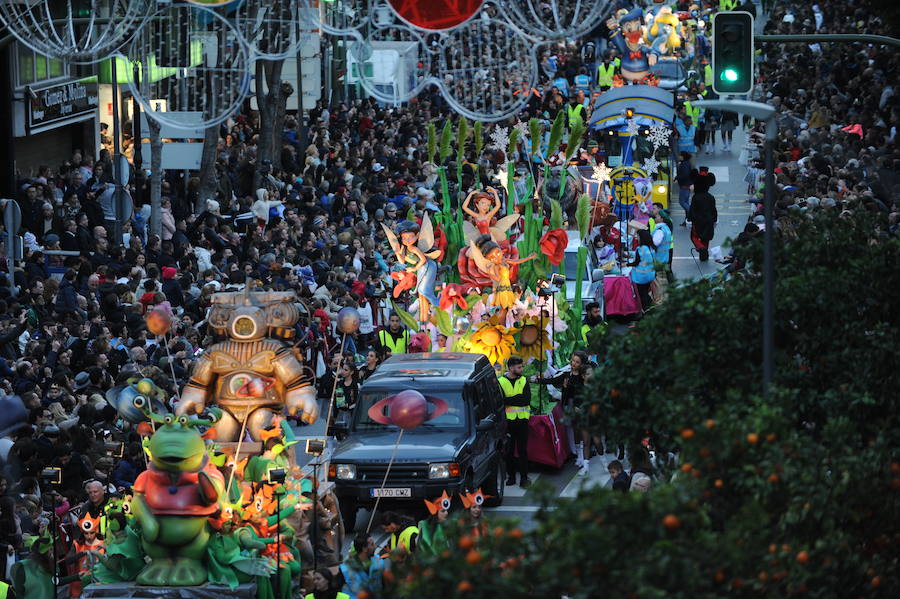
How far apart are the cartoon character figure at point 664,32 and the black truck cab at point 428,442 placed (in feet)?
101

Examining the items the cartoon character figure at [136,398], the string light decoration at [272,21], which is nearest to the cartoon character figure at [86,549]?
the cartoon character figure at [136,398]

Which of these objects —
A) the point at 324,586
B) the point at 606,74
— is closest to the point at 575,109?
the point at 606,74

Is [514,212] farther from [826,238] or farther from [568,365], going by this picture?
[826,238]

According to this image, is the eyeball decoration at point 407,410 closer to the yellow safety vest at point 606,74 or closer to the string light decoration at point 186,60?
the string light decoration at point 186,60

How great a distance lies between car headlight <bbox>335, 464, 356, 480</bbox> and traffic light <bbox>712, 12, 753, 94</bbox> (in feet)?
17.9

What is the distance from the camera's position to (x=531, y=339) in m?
23.7

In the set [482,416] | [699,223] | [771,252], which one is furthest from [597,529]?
[699,223]

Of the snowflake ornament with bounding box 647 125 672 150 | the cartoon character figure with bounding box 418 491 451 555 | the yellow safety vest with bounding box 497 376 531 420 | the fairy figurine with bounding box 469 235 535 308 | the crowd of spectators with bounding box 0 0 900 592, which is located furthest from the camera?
the snowflake ornament with bounding box 647 125 672 150

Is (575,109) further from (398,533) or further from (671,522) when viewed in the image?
(671,522)

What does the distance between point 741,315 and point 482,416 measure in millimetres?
A: 7160

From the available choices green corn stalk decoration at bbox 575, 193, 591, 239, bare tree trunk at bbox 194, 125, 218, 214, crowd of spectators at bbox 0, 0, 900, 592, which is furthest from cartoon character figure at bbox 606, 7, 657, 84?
green corn stalk decoration at bbox 575, 193, 591, 239

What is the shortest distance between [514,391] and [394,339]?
2.94 m

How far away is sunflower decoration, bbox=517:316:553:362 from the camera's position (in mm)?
23688

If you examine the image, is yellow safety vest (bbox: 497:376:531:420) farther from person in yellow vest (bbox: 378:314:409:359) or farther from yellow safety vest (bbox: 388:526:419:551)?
yellow safety vest (bbox: 388:526:419:551)
